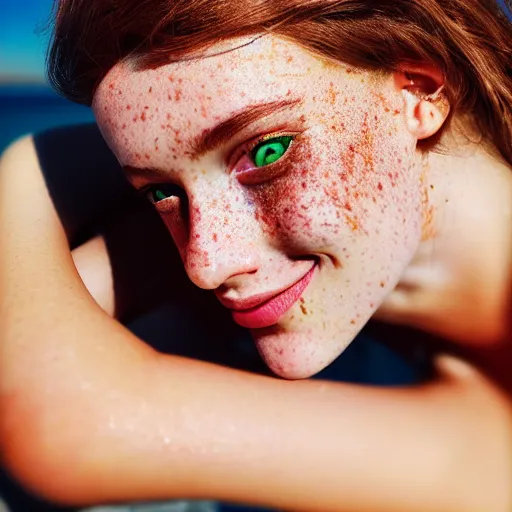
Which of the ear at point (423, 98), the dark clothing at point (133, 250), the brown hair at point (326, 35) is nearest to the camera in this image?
the brown hair at point (326, 35)

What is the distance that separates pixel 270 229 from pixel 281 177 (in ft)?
0.21

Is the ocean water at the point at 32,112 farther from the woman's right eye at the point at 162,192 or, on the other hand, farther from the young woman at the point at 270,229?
the woman's right eye at the point at 162,192

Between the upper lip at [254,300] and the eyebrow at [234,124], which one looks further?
the upper lip at [254,300]

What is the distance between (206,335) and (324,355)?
1.64 feet

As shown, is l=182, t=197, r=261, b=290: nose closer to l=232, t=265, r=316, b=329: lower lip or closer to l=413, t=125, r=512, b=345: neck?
l=232, t=265, r=316, b=329: lower lip

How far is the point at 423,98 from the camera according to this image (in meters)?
0.86

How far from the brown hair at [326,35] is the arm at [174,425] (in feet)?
0.89

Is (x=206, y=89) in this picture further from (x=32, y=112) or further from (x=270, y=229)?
(x=32, y=112)

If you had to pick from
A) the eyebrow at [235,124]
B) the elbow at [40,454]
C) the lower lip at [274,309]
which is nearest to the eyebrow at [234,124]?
the eyebrow at [235,124]

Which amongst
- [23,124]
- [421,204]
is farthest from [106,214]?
[23,124]

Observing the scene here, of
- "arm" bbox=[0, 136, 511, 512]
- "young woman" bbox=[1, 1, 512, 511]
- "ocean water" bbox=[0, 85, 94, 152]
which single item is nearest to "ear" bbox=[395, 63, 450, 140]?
"young woman" bbox=[1, 1, 512, 511]

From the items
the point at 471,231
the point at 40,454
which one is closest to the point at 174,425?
the point at 40,454

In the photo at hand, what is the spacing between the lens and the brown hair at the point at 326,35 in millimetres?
736

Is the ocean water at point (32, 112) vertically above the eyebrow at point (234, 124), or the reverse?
the ocean water at point (32, 112)
